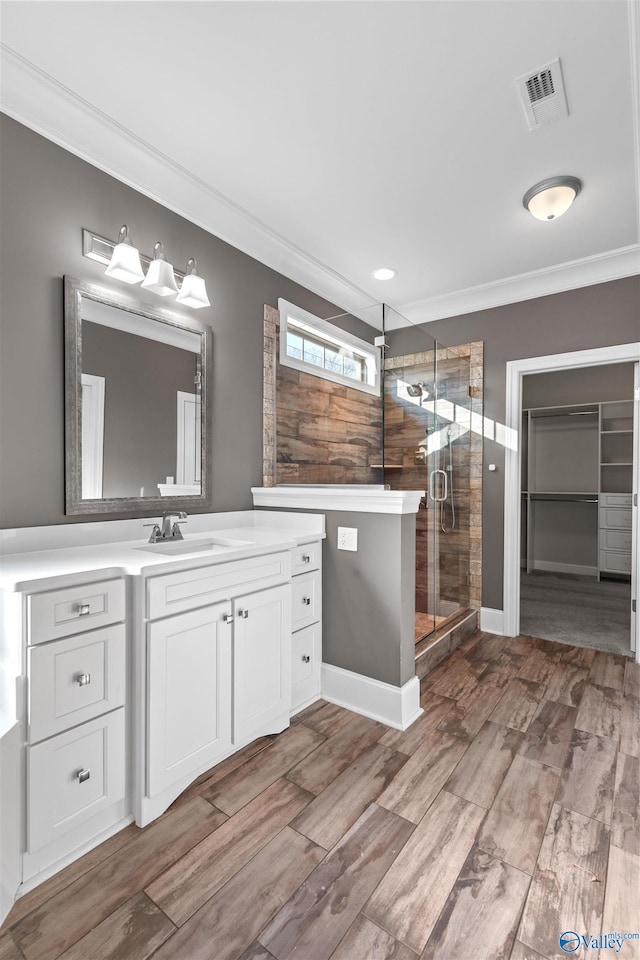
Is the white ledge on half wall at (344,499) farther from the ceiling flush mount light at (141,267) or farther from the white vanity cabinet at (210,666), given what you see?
the ceiling flush mount light at (141,267)

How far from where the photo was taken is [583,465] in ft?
18.1

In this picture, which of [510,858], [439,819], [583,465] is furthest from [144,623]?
[583,465]

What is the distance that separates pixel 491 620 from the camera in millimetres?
3594

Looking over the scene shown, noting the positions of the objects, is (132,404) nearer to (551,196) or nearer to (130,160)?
(130,160)

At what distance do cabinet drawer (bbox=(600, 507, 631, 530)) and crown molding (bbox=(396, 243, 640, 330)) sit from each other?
9.90ft

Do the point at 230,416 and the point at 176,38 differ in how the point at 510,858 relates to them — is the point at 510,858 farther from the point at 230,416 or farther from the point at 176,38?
the point at 176,38

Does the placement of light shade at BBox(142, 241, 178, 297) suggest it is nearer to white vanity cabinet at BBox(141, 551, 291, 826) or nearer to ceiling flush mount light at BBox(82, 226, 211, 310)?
ceiling flush mount light at BBox(82, 226, 211, 310)

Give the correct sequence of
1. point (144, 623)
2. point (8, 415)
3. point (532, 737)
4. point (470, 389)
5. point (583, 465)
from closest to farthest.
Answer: point (144, 623) → point (8, 415) → point (532, 737) → point (470, 389) → point (583, 465)

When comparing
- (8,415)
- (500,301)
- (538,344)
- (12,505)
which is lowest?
(12,505)

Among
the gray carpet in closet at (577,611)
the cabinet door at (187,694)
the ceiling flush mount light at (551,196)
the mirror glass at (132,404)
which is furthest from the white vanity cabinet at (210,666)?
the gray carpet in closet at (577,611)

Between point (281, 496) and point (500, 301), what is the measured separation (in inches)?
94.6

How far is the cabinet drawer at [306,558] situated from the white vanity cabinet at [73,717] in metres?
0.91

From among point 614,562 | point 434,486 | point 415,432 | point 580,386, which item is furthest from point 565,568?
point 415,432

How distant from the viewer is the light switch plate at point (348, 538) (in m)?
2.38
